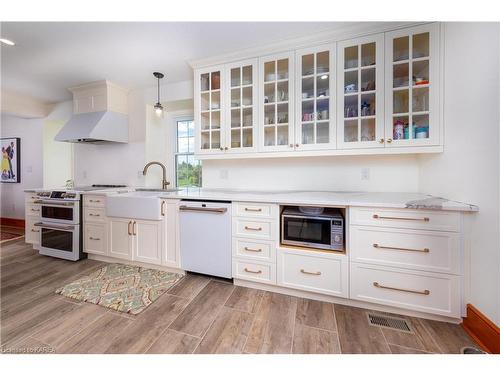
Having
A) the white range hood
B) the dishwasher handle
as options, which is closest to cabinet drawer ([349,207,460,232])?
the dishwasher handle

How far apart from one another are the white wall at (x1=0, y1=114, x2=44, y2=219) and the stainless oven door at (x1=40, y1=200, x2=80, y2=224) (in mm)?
1859

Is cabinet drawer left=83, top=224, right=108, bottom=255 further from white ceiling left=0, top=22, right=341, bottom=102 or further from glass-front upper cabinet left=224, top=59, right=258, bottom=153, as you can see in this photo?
white ceiling left=0, top=22, right=341, bottom=102

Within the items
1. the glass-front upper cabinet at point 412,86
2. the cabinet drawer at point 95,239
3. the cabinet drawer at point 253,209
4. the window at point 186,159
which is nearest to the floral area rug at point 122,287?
the cabinet drawer at point 95,239

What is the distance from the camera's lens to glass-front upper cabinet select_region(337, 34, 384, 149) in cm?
176

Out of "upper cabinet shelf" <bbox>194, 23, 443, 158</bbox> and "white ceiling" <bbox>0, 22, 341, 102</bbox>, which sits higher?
"white ceiling" <bbox>0, 22, 341, 102</bbox>

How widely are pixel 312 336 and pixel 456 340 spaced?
2.93 ft

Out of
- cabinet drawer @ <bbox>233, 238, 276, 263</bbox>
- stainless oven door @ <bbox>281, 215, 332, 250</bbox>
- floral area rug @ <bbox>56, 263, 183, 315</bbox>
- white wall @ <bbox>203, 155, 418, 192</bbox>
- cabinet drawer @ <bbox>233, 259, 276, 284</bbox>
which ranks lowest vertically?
floral area rug @ <bbox>56, 263, 183, 315</bbox>

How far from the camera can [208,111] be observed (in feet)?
7.66

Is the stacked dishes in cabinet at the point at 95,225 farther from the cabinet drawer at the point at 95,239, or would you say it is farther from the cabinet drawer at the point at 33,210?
the cabinet drawer at the point at 33,210

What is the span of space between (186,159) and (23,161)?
3691mm

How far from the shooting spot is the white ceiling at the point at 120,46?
1.76m

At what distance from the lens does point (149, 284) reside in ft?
6.42

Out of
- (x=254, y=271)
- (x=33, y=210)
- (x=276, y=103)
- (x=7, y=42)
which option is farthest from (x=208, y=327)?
(x=33, y=210)

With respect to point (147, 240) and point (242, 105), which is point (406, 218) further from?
point (147, 240)
